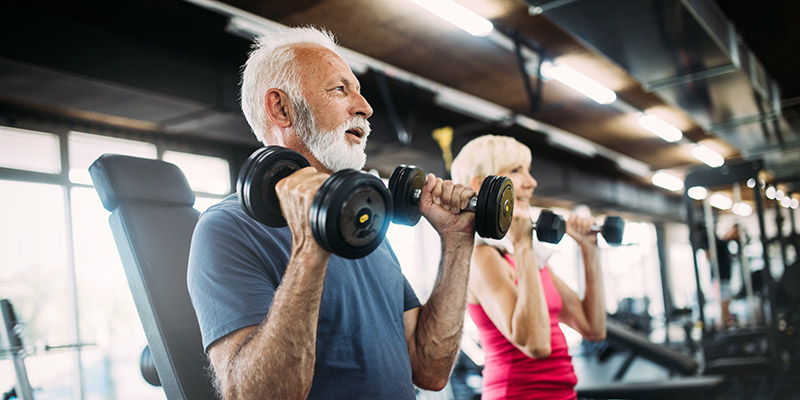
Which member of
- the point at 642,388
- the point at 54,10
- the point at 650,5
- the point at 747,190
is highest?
the point at 54,10

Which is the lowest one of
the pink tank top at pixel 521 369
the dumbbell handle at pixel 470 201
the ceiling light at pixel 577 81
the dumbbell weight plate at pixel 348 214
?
the pink tank top at pixel 521 369

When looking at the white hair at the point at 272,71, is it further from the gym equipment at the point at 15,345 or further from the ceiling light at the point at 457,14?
the ceiling light at the point at 457,14

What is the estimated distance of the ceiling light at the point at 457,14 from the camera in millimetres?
3752

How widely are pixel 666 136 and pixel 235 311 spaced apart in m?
7.70

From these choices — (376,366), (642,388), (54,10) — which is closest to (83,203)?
(54,10)

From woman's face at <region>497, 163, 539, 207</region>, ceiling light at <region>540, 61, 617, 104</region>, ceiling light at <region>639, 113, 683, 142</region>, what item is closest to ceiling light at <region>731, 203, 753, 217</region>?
ceiling light at <region>639, 113, 683, 142</region>

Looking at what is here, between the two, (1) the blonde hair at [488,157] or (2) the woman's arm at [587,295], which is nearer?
(1) the blonde hair at [488,157]

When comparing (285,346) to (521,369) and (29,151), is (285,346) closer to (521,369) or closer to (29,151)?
(521,369)

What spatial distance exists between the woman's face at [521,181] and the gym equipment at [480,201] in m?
0.66

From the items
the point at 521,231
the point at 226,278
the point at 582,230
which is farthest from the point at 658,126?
the point at 226,278

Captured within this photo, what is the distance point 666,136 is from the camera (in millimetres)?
7770

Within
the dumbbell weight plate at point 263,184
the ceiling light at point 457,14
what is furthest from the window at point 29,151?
the dumbbell weight plate at point 263,184

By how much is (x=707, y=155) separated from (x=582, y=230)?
8374 mm

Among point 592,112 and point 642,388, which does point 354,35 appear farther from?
point 592,112
